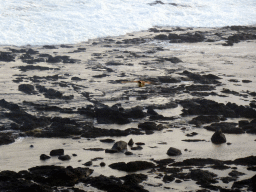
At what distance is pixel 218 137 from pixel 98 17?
19.5 m

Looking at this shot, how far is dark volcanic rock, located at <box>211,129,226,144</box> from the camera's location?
9106 mm

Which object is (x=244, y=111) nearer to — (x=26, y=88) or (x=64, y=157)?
(x=64, y=157)

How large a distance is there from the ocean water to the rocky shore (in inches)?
150

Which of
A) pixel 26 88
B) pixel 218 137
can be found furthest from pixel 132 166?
pixel 26 88

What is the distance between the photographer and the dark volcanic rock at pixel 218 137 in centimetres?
911

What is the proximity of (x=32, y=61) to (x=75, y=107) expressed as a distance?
5.95 m

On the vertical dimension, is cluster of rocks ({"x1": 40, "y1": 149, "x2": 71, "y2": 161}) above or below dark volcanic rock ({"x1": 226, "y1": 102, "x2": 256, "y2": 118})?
below

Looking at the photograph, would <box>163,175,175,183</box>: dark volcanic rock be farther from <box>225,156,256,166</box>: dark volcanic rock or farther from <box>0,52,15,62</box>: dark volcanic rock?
<box>0,52,15,62</box>: dark volcanic rock

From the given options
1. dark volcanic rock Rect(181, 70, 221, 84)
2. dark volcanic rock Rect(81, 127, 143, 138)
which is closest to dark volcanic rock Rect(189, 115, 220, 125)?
dark volcanic rock Rect(81, 127, 143, 138)

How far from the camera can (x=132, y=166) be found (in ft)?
25.3

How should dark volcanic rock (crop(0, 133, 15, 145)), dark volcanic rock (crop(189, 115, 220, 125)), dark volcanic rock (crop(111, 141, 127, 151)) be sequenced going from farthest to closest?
dark volcanic rock (crop(189, 115, 220, 125))
dark volcanic rock (crop(0, 133, 15, 145))
dark volcanic rock (crop(111, 141, 127, 151))

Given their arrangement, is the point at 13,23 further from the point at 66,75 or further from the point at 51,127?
the point at 51,127


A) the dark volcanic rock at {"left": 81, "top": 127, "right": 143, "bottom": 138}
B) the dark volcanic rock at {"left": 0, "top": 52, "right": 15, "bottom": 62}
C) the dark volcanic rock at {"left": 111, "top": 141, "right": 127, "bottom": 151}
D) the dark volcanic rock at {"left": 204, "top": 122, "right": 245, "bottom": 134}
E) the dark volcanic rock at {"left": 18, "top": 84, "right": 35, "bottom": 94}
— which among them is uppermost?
the dark volcanic rock at {"left": 0, "top": 52, "right": 15, "bottom": 62}

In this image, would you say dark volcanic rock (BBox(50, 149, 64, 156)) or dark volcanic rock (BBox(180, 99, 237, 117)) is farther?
dark volcanic rock (BBox(180, 99, 237, 117))
